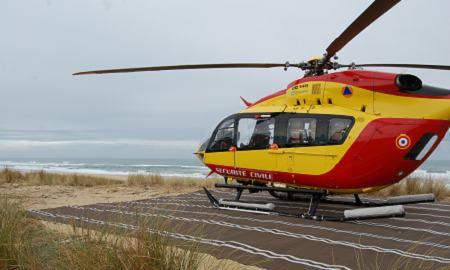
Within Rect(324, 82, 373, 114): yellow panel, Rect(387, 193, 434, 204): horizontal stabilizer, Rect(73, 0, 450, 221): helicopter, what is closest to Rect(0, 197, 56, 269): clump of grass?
Rect(73, 0, 450, 221): helicopter

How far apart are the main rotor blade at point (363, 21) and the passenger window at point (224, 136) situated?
9.98 ft

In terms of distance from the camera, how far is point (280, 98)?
24.1 feet

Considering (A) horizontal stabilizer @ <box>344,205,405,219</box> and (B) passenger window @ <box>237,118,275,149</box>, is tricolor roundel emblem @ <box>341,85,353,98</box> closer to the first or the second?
(B) passenger window @ <box>237,118,275,149</box>

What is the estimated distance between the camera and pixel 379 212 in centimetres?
517

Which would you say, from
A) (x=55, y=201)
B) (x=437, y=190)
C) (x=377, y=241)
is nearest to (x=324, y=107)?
(x=377, y=241)

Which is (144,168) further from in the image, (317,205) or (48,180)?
(317,205)

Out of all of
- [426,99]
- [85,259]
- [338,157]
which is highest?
[426,99]

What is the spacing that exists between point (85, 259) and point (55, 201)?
747 centimetres

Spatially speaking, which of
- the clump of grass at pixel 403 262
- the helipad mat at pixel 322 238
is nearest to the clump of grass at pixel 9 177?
the helipad mat at pixel 322 238

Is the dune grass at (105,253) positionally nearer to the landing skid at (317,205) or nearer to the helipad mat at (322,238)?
the helipad mat at (322,238)

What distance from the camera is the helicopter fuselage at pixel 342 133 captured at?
5383mm

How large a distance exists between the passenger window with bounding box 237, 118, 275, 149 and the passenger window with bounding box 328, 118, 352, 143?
1.30 m

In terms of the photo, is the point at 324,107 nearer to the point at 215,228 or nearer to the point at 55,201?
the point at 215,228

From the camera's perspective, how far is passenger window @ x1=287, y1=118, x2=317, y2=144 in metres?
6.18
